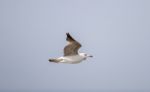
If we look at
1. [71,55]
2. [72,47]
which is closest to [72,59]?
[71,55]

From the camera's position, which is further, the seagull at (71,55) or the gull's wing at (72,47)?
the seagull at (71,55)

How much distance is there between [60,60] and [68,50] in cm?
56

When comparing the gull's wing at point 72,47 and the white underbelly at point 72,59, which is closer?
the gull's wing at point 72,47

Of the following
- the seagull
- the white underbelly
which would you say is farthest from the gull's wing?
the white underbelly

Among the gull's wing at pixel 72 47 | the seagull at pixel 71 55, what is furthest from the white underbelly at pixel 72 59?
the gull's wing at pixel 72 47

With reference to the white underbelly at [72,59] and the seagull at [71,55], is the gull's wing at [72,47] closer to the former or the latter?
the seagull at [71,55]

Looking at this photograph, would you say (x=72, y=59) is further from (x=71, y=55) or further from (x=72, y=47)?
(x=72, y=47)

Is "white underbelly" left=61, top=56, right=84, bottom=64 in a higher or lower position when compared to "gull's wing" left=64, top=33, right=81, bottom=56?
lower

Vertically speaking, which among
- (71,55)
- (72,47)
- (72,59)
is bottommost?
(72,59)

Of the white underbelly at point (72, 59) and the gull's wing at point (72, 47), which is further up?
the gull's wing at point (72, 47)

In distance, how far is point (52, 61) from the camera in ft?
77.2

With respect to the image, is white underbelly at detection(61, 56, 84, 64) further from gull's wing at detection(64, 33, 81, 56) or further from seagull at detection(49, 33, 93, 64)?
gull's wing at detection(64, 33, 81, 56)

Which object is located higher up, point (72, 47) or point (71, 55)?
point (72, 47)

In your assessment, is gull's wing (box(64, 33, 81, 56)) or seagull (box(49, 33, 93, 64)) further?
seagull (box(49, 33, 93, 64))
